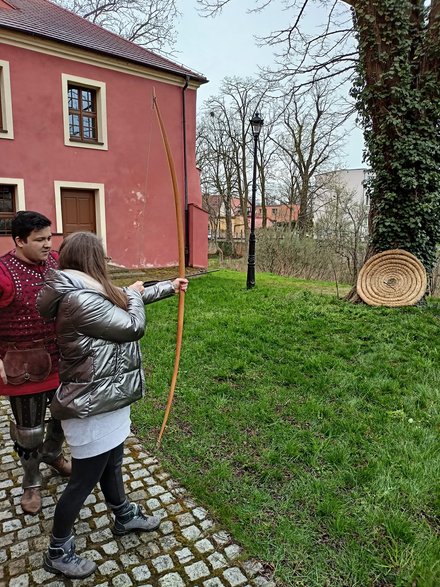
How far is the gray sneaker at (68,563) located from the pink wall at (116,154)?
814 centimetres

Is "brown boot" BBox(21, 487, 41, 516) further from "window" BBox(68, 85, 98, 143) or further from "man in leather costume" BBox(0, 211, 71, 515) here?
"window" BBox(68, 85, 98, 143)

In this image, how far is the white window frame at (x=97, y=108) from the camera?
1118 cm

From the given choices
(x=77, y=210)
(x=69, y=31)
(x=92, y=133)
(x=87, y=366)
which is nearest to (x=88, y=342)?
(x=87, y=366)

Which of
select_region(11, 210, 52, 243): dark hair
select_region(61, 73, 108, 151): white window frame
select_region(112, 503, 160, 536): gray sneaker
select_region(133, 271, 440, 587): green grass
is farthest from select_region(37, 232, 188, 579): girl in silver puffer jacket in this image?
select_region(61, 73, 108, 151): white window frame

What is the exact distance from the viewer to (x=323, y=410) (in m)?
3.59

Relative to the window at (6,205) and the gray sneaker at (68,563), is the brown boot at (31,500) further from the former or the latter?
the window at (6,205)

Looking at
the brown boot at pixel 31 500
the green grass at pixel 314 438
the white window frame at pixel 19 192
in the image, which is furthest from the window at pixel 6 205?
the brown boot at pixel 31 500

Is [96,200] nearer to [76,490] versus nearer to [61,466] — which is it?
[61,466]

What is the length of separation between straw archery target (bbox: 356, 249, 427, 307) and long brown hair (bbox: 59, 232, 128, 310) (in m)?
5.98

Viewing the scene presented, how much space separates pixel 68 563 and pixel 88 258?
4.74 feet

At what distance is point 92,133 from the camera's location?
473 inches

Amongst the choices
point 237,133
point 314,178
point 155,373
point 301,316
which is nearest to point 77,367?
point 155,373

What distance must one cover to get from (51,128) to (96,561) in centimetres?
1129

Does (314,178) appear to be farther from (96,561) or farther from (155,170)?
(96,561)
